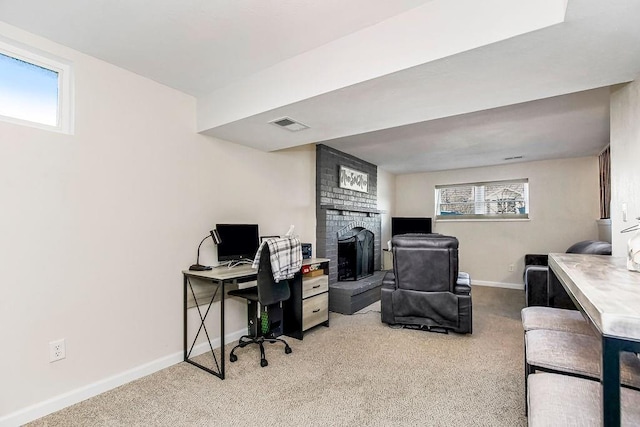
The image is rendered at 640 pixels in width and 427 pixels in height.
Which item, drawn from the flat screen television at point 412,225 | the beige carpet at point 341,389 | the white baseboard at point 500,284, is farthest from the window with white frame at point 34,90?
the white baseboard at point 500,284

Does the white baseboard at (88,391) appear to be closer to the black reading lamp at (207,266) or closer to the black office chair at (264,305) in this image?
the black office chair at (264,305)

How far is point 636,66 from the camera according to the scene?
1775 mm

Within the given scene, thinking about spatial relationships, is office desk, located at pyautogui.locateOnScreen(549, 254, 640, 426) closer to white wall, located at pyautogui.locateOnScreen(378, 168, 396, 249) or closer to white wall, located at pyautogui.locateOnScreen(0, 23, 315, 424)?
white wall, located at pyautogui.locateOnScreen(0, 23, 315, 424)

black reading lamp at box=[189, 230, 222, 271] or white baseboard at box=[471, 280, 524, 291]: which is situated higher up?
black reading lamp at box=[189, 230, 222, 271]

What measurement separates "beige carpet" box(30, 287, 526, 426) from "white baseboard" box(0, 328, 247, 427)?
5cm

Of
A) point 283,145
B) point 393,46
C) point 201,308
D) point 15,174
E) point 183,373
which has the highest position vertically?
point 393,46

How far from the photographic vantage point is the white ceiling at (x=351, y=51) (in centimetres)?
156

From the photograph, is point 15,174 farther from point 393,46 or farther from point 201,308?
point 393,46

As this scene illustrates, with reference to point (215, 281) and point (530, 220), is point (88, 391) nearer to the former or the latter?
point (215, 281)

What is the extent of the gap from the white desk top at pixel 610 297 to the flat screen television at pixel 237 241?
2.51m

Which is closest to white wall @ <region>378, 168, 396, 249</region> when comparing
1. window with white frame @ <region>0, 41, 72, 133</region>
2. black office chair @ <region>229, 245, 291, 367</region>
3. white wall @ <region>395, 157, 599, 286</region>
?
white wall @ <region>395, 157, 599, 286</region>

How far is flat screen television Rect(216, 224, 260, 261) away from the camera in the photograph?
299 cm

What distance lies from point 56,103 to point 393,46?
2217 millimetres

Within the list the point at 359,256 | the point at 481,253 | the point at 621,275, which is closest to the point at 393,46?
the point at 621,275
